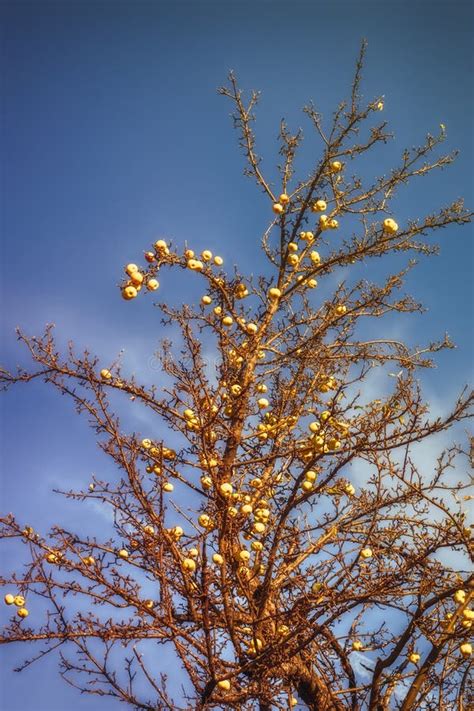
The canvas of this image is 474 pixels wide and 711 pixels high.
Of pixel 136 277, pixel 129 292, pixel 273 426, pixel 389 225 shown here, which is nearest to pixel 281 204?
pixel 389 225

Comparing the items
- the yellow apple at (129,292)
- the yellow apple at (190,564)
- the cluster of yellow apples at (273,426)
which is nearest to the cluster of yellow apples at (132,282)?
the yellow apple at (129,292)

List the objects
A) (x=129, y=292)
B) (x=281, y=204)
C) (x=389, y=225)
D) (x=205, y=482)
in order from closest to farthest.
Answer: (x=205, y=482), (x=129, y=292), (x=389, y=225), (x=281, y=204)

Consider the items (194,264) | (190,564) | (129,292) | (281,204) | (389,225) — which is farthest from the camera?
(281,204)

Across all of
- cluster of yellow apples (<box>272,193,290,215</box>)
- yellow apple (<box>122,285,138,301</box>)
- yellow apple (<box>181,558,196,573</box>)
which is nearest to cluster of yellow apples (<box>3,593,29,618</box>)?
yellow apple (<box>181,558,196,573</box>)

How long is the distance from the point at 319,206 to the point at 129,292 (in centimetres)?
264

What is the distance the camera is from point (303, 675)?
15.8ft

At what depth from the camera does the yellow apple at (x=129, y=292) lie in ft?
17.6

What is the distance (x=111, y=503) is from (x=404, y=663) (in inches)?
118

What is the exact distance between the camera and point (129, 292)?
5.37 m

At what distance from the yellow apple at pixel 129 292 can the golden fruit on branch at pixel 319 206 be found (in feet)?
8.33

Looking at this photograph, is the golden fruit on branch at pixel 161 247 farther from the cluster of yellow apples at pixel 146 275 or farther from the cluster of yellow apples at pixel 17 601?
the cluster of yellow apples at pixel 17 601

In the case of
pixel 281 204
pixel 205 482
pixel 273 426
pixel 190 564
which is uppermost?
pixel 281 204

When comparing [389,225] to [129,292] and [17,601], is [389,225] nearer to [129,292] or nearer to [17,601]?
A: [129,292]

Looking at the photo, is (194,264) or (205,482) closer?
(205,482)
